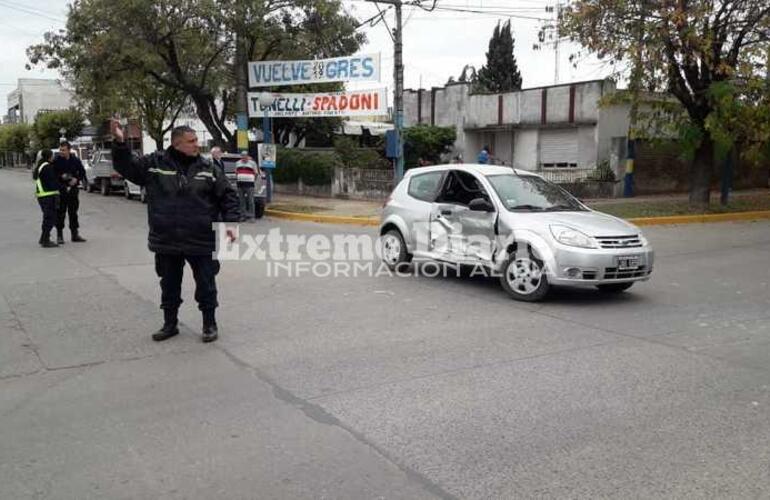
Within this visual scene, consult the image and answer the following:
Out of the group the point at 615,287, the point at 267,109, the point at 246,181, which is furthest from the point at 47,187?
the point at 615,287

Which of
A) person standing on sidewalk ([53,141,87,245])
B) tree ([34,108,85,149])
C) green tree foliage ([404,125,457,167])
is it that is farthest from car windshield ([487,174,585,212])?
tree ([34,108,85,149])

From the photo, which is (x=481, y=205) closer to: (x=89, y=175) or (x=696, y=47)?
(x=696, y=47)

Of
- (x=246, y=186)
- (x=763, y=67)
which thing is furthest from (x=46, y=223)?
(x=763, y=67)

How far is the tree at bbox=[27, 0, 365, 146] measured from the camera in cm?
2008

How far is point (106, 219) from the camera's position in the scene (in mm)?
18688

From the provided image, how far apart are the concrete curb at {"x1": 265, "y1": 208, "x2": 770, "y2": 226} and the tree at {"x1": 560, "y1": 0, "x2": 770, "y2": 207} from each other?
6.18 feet

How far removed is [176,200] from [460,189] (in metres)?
4.27

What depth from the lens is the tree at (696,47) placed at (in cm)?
1586

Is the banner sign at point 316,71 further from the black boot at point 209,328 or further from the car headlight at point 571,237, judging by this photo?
the black boot at point 209,328

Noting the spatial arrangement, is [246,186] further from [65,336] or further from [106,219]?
[65,336]

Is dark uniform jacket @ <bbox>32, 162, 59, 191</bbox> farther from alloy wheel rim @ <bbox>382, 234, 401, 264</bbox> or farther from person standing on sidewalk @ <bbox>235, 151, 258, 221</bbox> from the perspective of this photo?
alloy wheel rim @ <bbox>382, 234, 401, 264</bbox>

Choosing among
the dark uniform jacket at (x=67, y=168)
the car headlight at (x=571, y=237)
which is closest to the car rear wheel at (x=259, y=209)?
the dark uniform jacket at (x=67, y=168)

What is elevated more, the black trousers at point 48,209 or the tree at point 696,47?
the tree at point 696,47

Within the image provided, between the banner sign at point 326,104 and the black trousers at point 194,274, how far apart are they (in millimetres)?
13775
